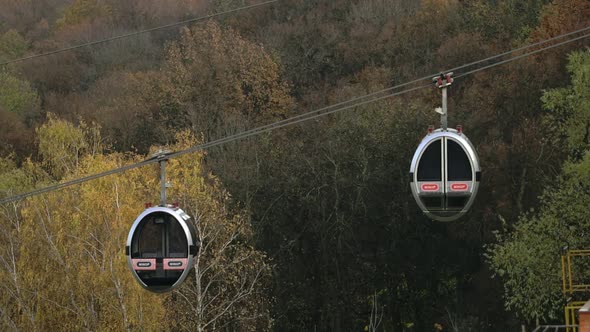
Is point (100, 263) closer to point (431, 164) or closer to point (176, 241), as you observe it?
point (176, 241)

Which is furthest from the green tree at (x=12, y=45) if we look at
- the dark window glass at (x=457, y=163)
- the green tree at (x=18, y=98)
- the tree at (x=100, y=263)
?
the dark window glass at (x=457, y=163)

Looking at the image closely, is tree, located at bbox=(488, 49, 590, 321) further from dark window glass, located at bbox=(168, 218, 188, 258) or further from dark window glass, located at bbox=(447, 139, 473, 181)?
dark window glass, located at bbox=(168, 218, 188, 258)

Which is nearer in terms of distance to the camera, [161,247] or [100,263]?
[161,247]

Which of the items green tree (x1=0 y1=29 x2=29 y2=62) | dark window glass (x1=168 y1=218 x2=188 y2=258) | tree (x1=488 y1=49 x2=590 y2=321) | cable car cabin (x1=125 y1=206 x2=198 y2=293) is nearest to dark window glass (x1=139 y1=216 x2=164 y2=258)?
cable car cabin (x1=125 y1=206 x2=198 y2=293)

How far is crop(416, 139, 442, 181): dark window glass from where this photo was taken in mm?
17891

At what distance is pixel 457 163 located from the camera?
1795 cm

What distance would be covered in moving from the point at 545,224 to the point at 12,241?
16056 millimetres

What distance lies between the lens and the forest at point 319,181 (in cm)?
3706

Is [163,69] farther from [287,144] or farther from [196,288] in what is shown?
[196,288]

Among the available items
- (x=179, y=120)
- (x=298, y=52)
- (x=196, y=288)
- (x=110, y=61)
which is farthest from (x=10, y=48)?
(x=196, y=288)

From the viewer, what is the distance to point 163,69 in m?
63.2

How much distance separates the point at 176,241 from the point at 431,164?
4290 millimetres

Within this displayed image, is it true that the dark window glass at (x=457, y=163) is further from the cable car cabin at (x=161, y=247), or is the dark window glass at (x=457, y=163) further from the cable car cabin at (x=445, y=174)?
the cable car cabin at (x=161, y=247)

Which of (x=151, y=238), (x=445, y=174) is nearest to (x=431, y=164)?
(x=445, y=174)
